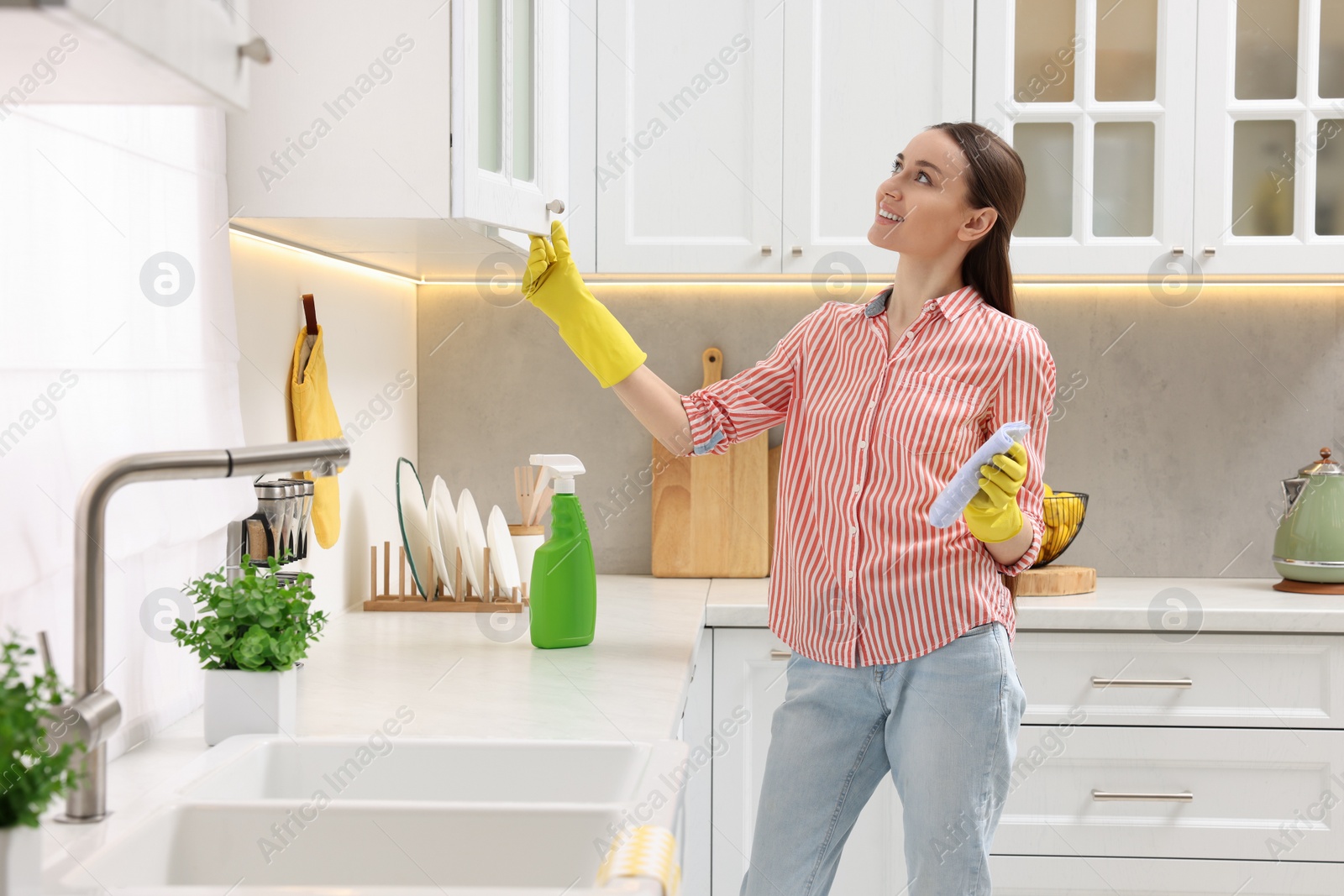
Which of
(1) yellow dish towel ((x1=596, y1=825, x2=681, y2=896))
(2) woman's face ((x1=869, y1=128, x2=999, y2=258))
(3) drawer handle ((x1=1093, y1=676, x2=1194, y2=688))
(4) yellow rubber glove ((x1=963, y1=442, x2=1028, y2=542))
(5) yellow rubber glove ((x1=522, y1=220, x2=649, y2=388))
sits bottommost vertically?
(3) drawer handle ((x1=1093, y1=676, x2=1194, y2=688))

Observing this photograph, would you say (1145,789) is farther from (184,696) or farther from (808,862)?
(184,696)

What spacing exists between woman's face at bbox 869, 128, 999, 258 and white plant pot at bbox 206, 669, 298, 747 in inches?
34.2

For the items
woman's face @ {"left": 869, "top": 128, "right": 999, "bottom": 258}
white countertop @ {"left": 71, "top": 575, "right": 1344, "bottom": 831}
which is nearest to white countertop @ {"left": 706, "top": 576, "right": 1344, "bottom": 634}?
white countertop @ {"left": 71, "top": 575, "right": 1344, "bottom": 831}

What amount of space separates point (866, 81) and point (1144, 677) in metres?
1.16

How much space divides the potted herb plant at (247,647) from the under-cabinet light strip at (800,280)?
887 mm

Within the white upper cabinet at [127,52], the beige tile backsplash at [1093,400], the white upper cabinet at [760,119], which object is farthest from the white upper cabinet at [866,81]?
the white upper cabinet at [127,52]

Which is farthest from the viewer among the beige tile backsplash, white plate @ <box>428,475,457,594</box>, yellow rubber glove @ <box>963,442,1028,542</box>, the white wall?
the beige tile backsplash

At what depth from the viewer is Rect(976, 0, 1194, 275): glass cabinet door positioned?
217cm

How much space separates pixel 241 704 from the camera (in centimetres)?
122

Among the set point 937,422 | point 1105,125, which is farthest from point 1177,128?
point 937,422

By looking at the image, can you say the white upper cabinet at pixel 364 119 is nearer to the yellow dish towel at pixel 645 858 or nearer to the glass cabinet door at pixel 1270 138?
the yellow dish towel at pixel 645 858

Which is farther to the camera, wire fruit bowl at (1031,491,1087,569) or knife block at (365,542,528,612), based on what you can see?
wire fruit bowl at (1031,491,1087,569)

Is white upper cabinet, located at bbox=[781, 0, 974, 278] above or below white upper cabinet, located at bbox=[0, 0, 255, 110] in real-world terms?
above

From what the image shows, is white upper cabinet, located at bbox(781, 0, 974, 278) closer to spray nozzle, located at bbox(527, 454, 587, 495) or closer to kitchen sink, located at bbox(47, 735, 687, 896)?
spray nozzle, located at bbox(527, 454, 587, 495)
